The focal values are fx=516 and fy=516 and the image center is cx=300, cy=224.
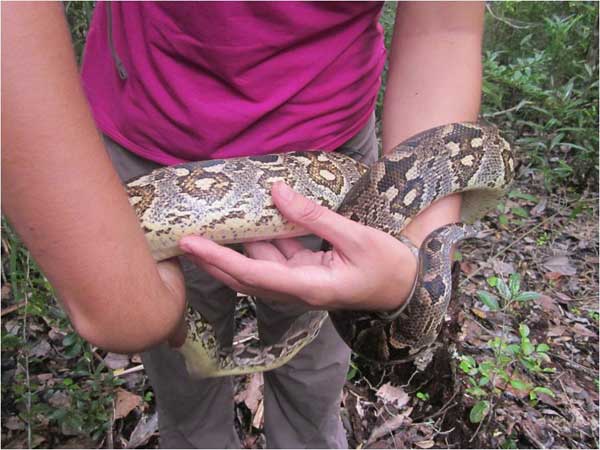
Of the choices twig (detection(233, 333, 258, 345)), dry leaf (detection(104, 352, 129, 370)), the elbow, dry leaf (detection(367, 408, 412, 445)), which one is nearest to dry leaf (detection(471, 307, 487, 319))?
dry leaf (detection(367, 408, 412, 445))

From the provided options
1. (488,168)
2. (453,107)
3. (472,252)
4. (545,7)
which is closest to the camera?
(453,107)

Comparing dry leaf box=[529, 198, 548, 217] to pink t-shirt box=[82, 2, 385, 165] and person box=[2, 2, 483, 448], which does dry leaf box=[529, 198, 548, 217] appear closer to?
person box=[2, 2, 483, 448]

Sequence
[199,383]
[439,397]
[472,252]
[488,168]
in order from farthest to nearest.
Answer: [472,252] < [439,397] < [199,383] < [488,168]

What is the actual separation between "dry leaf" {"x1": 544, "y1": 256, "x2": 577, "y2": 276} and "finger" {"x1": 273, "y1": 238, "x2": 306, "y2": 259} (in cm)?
270

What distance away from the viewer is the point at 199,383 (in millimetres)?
2295

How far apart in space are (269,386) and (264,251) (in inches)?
45.1

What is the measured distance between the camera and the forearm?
5.86 feet

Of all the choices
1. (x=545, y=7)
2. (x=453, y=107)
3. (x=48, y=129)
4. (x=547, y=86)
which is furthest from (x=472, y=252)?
(x=48, y=129)

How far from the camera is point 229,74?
1.63 metres

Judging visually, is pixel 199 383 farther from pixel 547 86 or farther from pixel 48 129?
pixel 547 86

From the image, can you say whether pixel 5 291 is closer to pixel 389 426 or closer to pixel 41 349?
pixel 41 349

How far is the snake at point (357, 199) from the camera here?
163 centimetres

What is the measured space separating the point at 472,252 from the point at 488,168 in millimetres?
2041

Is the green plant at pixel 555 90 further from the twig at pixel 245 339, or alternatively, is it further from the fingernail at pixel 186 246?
the fingernail at pixel 186 246
